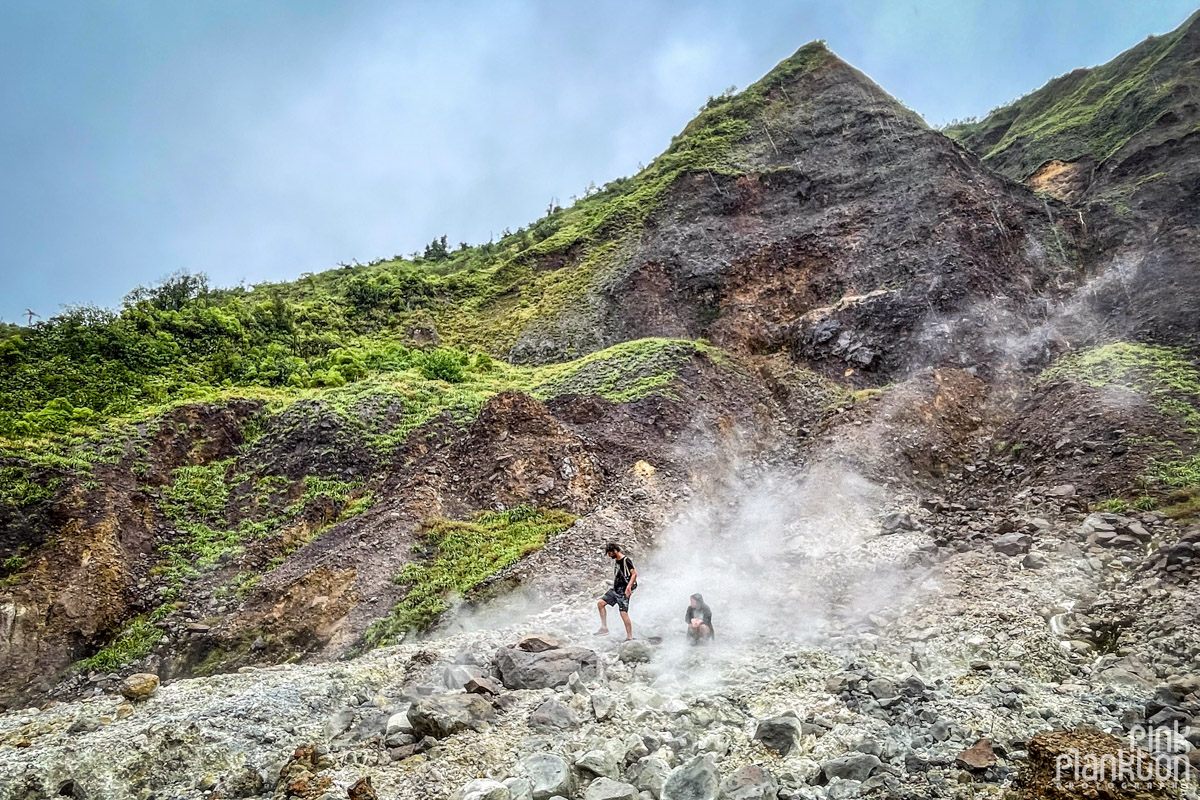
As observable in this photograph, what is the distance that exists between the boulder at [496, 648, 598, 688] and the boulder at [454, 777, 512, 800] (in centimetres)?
247

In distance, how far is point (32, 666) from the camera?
13.5m

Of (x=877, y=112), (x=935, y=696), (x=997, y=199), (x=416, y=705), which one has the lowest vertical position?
(x=935, y=696)

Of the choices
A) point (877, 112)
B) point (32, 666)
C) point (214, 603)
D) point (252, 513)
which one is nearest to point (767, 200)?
point (877, 112)

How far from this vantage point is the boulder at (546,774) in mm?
6645

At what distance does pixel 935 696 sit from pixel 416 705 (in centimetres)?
606

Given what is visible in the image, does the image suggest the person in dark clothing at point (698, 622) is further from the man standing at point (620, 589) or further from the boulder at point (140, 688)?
the boulder at point (140, 688)

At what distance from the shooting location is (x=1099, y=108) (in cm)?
3469

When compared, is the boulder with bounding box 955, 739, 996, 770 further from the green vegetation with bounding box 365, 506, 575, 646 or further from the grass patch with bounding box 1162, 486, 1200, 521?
the green vegetation with bounding box 365, 506, 575, 646

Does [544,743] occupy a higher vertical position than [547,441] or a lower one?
lower

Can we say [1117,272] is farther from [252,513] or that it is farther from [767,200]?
[252,513]

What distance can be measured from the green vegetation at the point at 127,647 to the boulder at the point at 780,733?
12.9 meters

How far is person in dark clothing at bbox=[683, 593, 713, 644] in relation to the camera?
35.1ft

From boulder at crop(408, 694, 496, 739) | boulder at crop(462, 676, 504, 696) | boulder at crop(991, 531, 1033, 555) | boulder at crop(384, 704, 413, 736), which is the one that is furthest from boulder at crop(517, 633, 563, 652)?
boulder at crop(991, 531, 1033, 555)


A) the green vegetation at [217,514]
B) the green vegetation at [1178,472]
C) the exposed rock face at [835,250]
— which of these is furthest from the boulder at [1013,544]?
the green vegetation at [217,514]
